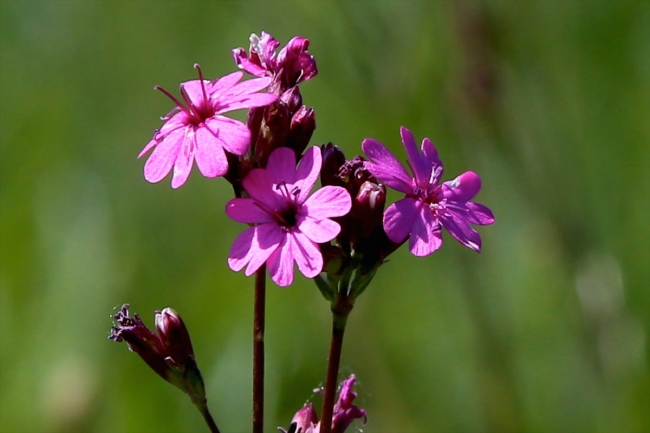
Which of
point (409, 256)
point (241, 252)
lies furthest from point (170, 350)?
point (409, 256)

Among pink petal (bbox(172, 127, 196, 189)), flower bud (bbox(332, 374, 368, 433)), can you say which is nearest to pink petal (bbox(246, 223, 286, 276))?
pink petal (bbox(172, 127, 196, 189))

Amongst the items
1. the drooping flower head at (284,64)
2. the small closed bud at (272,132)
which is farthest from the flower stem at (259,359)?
the drooping flower head at (284,64)

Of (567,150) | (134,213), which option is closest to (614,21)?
(567,150)

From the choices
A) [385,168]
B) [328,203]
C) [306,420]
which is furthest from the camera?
[306,420]

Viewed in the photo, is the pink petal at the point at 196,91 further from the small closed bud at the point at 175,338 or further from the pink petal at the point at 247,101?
the small closed bud at the point at 175,338

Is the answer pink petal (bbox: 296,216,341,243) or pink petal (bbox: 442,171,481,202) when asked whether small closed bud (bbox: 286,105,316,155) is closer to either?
pink petal (bbox: 296,216,341,243)

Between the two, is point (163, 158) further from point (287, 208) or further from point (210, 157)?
point (287, 208)
